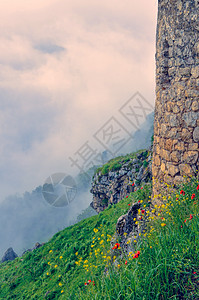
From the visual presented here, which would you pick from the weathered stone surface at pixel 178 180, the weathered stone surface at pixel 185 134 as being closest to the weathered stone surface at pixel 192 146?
the weathered stone surface at pixel 185 134

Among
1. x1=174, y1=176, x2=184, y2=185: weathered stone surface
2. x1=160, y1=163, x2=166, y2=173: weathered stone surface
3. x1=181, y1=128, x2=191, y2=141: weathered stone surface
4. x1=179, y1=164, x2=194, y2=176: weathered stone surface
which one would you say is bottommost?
x1=174, y1=176, x2=184, y2=185: weathered stone surface

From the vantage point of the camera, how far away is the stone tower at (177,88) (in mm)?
5164

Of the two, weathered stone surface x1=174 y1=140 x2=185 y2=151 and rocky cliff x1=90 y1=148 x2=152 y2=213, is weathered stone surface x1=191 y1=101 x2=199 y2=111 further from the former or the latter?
rocky cliff x1=90 y1=148 x2=152 y2=213

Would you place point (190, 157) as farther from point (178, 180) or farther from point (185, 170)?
point (178, 180)

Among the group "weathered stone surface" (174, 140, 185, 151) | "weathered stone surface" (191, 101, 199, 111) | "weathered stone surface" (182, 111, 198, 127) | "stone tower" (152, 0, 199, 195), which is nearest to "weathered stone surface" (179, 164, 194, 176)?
"stone tower" (152, 0, 199, 195)

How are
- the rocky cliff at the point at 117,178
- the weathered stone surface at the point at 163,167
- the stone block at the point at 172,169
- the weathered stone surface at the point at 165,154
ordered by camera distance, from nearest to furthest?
1. the stone block at the point at 172,169
2. the weathered stone surface at the point at 165,154
3. the weathered stone surface at the point at 163,167
4. the rocky cliff at the point at 117,178

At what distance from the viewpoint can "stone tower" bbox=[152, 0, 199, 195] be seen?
16.9 ft

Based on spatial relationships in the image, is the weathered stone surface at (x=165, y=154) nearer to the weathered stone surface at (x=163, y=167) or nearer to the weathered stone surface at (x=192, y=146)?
the weathered stone surface at (x=163, y=167)

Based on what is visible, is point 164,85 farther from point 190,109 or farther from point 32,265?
point 32,265

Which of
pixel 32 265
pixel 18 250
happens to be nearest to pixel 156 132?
pixel 32 265

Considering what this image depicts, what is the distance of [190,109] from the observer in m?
5.23

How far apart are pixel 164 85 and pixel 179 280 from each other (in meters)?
4.12

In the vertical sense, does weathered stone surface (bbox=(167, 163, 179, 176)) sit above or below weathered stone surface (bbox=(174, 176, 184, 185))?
above

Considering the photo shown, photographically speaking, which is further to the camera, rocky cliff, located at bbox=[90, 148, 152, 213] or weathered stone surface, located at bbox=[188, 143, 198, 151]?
rocky cliff, located at bbox=[90, 148, 152, 213]
